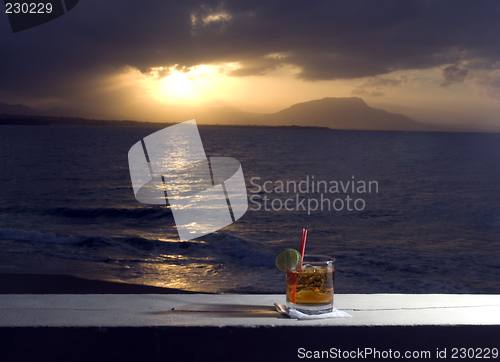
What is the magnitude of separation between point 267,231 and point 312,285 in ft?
38.0

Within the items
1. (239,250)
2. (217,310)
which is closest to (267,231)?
(239,250)

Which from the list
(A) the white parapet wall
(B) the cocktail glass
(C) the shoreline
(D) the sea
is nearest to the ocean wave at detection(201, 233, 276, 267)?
(D) the sea

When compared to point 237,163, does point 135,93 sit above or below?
above

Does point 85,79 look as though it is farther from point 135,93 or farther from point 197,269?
point 197,269

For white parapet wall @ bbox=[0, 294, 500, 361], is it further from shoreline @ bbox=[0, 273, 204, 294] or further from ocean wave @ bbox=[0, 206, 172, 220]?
ocean wave @ bbox=[0, 206, 172, 220]

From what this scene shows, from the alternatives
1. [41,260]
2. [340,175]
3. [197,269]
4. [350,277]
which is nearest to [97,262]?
[41,260]

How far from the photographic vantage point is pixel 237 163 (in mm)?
37594

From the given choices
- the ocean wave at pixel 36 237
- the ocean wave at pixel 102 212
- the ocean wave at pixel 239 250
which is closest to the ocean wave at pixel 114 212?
the ocean wave at pixel 102 212

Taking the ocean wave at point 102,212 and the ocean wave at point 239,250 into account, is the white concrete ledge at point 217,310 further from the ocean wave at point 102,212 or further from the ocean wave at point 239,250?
the ocean wave at point 102,212

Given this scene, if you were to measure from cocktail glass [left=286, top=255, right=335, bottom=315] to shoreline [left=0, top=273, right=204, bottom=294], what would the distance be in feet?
16.8

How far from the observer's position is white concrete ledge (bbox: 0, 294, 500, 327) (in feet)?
A: 3.88

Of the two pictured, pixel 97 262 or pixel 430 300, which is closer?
pixel 430 300

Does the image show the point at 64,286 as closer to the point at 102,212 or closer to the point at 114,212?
the point at 114,212

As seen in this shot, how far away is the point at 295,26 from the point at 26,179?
2816 cm
